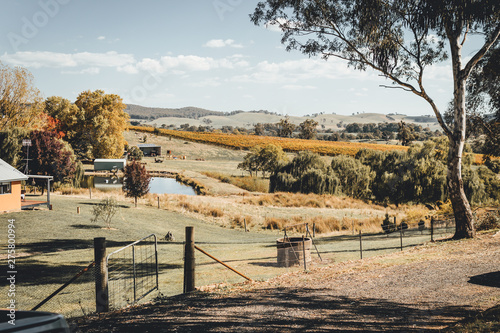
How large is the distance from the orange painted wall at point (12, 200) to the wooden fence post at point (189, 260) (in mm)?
18958

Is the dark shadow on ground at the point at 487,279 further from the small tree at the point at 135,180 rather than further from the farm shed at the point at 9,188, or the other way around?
the small tree at the point at 135,180

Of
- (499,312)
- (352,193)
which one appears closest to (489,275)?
(499,312)

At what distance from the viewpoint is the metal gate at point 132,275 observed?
10929mm

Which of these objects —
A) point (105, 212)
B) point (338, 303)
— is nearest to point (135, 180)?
point (105, 212)

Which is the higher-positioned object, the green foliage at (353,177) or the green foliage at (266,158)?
Result: the green foliage at (266,158)

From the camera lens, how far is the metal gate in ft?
35.9

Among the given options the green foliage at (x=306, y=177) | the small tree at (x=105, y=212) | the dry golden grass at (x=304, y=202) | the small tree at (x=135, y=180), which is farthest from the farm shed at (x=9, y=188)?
the green foliage at (x=306, y=177)

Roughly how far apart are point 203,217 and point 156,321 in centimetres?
2686

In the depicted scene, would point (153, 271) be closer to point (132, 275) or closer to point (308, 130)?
point (132, 275)

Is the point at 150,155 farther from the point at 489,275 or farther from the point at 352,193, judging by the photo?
the point at 489,275

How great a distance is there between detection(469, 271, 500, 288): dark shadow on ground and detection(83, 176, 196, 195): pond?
5131cm

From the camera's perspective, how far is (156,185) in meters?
66.6

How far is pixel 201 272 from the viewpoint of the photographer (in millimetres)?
15531

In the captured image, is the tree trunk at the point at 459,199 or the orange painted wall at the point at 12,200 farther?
the orange painted wall at the point at 12,200
